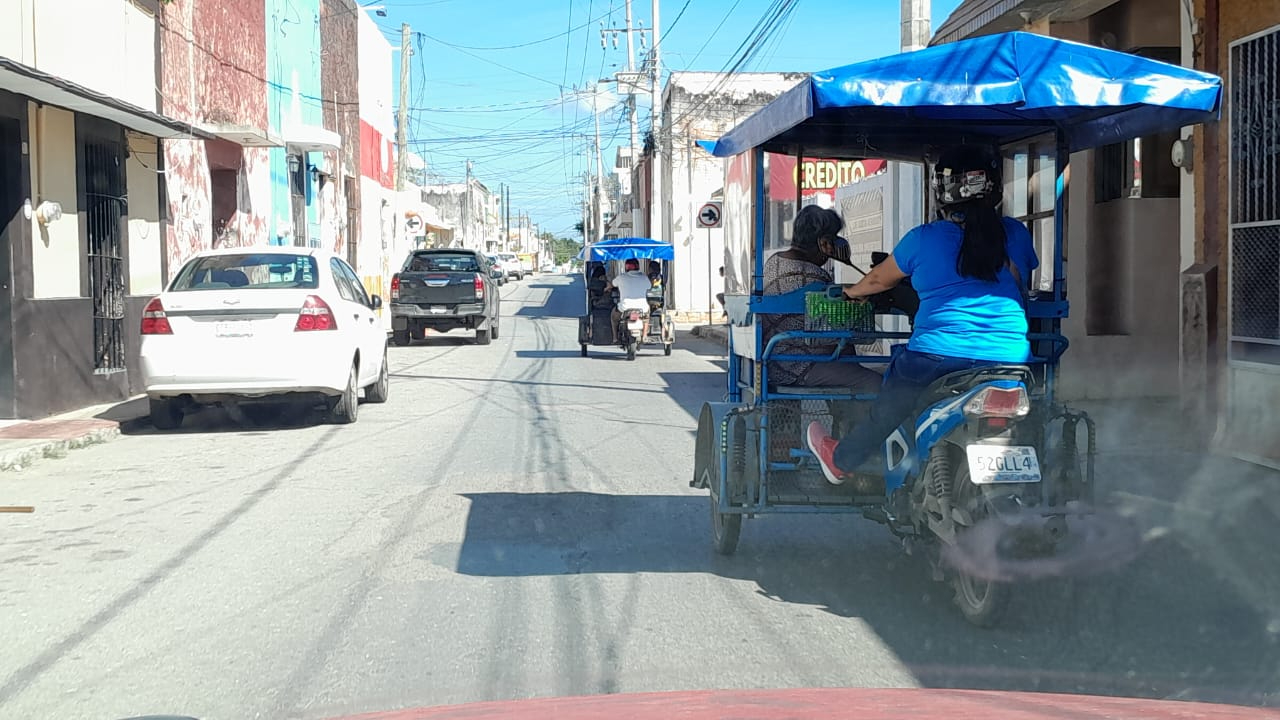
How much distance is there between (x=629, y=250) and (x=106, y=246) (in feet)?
29.0

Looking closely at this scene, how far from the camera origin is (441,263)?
24156 mm

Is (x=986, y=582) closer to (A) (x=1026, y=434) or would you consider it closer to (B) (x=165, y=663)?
(A) (x=1026, y=434)

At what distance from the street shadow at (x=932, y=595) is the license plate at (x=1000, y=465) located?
450 mm

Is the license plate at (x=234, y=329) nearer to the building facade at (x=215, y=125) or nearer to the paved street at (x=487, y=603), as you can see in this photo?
the paved street at (x=487, y=603)

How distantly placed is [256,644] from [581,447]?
5492 millimetres

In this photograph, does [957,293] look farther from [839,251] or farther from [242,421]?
[242,421]

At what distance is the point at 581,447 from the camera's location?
10.3 meters

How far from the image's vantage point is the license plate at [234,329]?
10.8 meters

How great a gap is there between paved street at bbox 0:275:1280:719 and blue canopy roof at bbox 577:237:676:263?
1148 centimetres

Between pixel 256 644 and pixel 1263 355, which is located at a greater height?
pixel 1263 355

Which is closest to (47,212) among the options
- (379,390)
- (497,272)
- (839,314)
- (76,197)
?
(76,197)

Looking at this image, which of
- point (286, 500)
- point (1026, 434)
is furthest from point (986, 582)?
point (286, 500)

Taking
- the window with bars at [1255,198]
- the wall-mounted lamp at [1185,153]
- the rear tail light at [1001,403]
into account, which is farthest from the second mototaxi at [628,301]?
the rear tail light at [1001,403]

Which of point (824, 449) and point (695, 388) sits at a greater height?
point (824, 449)
